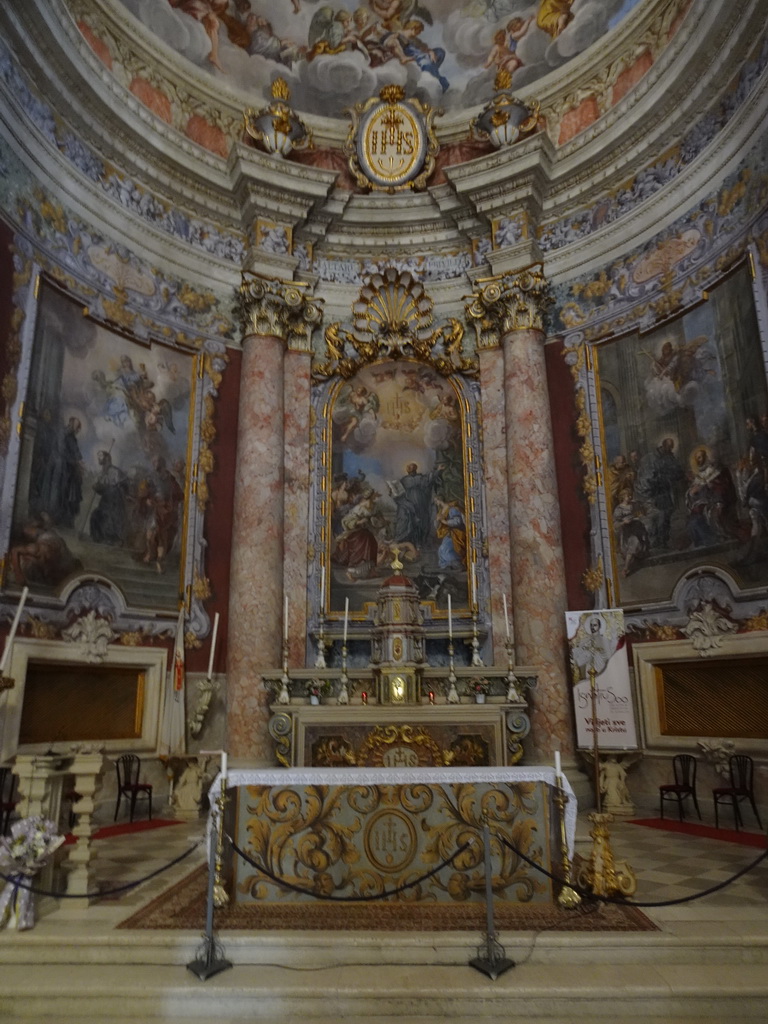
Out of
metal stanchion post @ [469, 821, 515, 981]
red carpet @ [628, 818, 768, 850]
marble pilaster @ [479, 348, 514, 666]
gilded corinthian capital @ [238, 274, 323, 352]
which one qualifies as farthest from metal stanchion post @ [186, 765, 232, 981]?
gilded corinthian capital @ [238, 274, 323, 352]

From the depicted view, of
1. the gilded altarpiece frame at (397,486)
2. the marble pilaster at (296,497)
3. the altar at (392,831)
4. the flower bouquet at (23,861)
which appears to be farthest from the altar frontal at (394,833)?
the gilded altarpiece frame at (397,486)

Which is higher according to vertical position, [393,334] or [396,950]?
[393,334]

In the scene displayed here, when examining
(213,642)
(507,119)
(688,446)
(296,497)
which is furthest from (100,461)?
(507,119)

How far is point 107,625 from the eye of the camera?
9.80 metres

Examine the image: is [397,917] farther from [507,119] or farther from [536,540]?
[507,119]

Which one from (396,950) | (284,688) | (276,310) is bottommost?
(396,950)

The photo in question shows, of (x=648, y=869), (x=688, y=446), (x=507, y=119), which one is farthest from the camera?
(x=507, y=119)

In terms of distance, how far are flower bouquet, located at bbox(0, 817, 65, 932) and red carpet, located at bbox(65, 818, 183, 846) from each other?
2972 millimetres

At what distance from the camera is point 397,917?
5.19 meters

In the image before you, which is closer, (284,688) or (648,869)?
(648,869)

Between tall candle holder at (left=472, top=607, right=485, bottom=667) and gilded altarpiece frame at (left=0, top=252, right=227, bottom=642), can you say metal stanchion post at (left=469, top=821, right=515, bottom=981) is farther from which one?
gilded altarpiece frame at (left=0, top=252, right=227, bottom=642)

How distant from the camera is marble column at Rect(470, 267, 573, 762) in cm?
1052

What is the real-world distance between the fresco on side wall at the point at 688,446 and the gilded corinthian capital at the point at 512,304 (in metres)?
1.30

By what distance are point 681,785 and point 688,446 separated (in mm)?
4392
